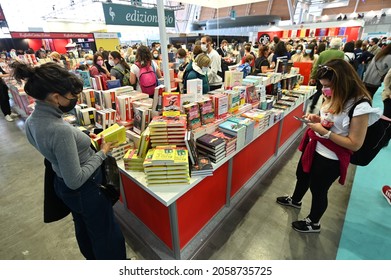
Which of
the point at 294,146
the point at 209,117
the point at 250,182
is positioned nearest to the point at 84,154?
the point at 209,117

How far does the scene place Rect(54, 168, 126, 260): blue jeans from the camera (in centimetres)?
130

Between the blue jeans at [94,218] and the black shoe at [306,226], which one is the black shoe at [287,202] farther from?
the blue jeans at [94,218]

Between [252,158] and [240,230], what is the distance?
37.4 inches

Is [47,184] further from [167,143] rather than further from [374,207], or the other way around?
[374,207]

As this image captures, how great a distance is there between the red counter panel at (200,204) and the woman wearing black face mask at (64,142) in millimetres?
638

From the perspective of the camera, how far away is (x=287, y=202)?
8.35 ft

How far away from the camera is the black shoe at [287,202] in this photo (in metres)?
2.50

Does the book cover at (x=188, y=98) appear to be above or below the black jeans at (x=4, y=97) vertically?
above

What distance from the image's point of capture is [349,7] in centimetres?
1828

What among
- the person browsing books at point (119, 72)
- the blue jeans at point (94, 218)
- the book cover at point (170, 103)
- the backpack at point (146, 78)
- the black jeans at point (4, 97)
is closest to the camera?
the blue jeans at point (94, 218)

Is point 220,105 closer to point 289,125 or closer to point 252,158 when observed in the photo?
point 252,158

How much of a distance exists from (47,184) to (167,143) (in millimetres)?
893

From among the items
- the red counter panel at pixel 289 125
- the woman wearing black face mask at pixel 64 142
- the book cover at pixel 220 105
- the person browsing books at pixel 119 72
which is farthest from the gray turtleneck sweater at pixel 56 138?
the red counter panel at pixel 289 125

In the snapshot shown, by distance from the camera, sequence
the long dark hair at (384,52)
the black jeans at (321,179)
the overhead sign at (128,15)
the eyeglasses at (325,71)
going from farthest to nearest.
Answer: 1. the long dark hair at (384,52)
2. the overhead sign at (128,15)
3. the black jeans at (321,179)
4. the eyeglasses at (325,71)
